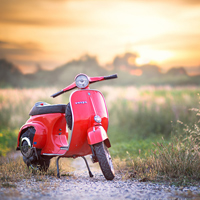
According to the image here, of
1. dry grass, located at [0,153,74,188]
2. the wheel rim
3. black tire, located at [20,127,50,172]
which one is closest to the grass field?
dry grass, located at [0,153,74,188]

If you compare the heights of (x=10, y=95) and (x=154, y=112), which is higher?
(x=10, y=95)

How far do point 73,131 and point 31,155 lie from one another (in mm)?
880

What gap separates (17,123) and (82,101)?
5495mm

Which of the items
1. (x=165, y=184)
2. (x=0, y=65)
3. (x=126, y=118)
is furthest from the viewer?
(x=0, y=65)

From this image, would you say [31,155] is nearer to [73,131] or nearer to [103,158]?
[73,131]

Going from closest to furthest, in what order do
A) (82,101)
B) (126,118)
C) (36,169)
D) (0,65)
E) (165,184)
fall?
(165,184) → (82,101) → (36,169) → (126,118) → (0,65)

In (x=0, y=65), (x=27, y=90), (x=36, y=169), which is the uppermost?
(x=0, y=65)

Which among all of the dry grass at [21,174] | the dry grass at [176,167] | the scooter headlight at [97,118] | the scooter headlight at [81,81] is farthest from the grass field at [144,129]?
the scooter headlight at [81,81]

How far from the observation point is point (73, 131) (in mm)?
3783

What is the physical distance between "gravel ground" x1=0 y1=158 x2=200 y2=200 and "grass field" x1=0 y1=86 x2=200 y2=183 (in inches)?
17.2

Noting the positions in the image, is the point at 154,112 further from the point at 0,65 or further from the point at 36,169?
the point at 0,65

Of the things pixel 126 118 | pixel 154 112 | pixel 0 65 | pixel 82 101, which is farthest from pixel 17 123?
pixel 0 65

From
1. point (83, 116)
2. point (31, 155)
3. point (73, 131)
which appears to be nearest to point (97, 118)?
point (83, 116)

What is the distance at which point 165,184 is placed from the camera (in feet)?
11.7
